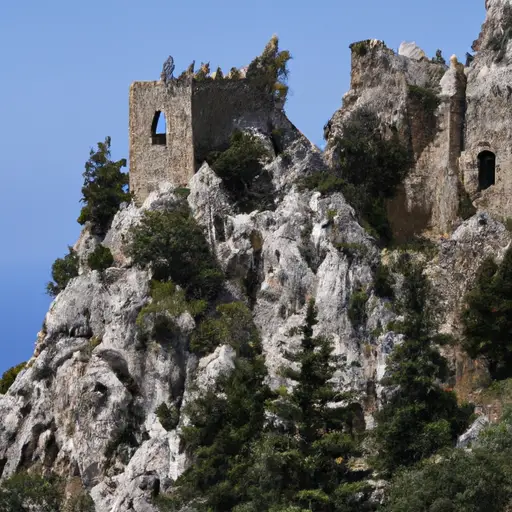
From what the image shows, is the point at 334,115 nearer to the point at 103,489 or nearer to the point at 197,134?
the point at 197,134

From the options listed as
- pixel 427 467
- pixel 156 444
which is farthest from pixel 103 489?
pixel 427 467

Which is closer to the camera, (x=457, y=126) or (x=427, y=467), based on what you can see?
(x=427, y=467)

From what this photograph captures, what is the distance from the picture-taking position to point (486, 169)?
2832 inches

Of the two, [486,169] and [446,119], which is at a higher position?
[446,119]

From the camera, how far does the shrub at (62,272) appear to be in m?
75.8

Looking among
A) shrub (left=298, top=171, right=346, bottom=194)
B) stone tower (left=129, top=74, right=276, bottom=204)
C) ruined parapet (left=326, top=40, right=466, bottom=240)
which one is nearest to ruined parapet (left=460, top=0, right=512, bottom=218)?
ruined parapet (left=326, top=40, right=466, bottom=240)

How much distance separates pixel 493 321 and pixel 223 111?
46.9ft

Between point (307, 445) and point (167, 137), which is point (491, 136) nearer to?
point (167, 137)

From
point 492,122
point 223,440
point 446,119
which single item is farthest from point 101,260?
point 492,122

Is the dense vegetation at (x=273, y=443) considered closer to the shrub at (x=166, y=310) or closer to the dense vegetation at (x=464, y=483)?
the dense vegetation at (x=464, y=483)

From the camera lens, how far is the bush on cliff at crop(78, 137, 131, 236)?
3029 inches

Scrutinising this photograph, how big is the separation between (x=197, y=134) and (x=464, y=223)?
1086cm

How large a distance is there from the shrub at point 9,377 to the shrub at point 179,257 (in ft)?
27.1

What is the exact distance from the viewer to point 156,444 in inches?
2643
